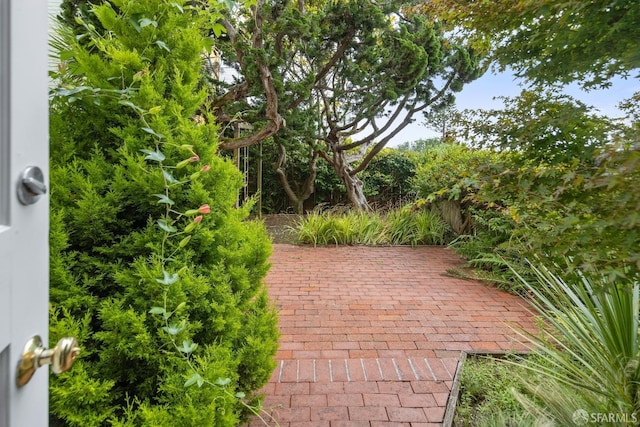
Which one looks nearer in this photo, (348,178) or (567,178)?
(567,178)

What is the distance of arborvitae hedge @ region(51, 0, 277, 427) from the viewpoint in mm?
1163

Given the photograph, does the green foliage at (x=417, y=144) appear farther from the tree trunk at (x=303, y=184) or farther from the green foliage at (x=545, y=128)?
the green foliage at (x=545, y=128)

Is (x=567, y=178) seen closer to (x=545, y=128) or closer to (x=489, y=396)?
(x=545, y=128)

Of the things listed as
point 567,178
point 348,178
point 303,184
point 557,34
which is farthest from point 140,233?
point 303,184

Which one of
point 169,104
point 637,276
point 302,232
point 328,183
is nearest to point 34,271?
point 169,104

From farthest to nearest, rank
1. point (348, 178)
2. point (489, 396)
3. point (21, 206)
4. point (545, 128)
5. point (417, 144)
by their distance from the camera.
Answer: point (417, 144) → point (348, 178) → point (489, 396) → point (545, 128) → point (21, 206)

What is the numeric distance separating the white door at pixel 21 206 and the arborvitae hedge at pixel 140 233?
1.49ft

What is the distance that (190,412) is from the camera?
1.16 metres

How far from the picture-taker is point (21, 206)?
0.65 metres

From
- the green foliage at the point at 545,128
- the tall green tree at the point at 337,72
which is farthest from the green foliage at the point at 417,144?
the green foliage at the point at 545,128

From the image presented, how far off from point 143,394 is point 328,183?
8.80 meters

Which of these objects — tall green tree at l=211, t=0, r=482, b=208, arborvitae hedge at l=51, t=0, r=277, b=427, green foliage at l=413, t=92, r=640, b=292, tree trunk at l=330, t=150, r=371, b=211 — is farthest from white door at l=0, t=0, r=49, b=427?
tree trunk at l=330, t=150, r=371, b=211

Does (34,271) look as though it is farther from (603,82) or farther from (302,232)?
(302,232)

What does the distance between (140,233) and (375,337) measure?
79.6 inches
